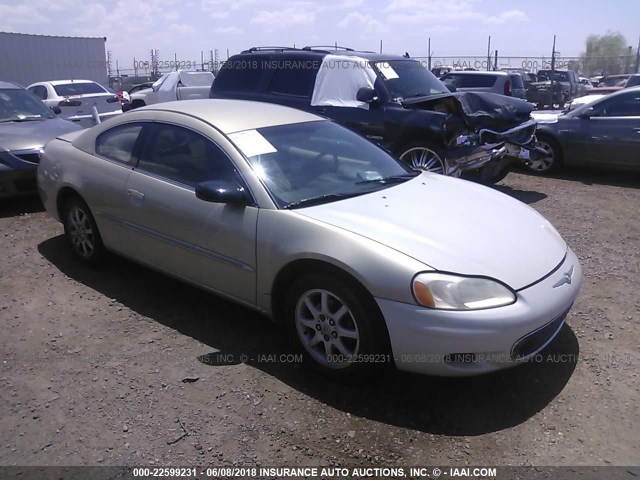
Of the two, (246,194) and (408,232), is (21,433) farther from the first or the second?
(408,232)

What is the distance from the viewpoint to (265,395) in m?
3.23

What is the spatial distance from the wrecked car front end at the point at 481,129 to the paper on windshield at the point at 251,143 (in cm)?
361

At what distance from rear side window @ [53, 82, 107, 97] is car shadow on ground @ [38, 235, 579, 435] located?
437 inches

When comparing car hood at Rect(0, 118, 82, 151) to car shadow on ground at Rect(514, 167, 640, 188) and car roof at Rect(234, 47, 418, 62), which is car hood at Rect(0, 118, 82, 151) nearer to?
car roof at Rect(234, 47, 418, 62)

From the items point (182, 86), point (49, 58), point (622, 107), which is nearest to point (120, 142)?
point (622, 107)

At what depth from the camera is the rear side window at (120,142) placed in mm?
4473

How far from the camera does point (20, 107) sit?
7926 mm

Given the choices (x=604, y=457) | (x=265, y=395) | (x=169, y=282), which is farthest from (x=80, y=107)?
(x=604, y=457)

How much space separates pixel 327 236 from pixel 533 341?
124 centimetres

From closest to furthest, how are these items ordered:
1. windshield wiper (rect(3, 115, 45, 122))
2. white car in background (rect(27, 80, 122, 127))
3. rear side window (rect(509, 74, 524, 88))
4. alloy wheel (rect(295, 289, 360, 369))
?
alloy wheel (rect(295, 289, 360, 369)) → windshield wiper (rect(3, 115, 45, 122)) → white car in background (rect(27, 80, 122, 127)) → rear side window (rect(509, 74, 524, 88))

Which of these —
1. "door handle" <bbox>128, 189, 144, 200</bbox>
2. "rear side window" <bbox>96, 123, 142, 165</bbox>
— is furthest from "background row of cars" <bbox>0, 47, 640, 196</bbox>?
"door handle" <bbox>128, 189, 144, 200</bbox>

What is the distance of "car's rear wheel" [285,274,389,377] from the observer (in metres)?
3.03

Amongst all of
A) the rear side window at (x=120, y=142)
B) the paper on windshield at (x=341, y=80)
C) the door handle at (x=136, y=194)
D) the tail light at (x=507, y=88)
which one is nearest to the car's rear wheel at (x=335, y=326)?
the door handle at (x=136, y=194)

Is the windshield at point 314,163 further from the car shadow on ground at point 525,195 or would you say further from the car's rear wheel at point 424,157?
the car shadow on ground at point 525,195
